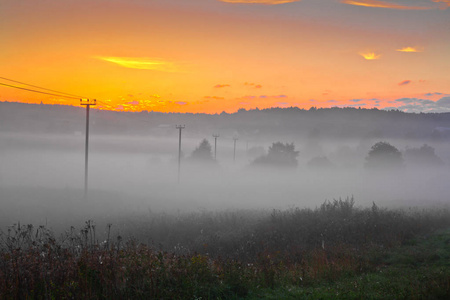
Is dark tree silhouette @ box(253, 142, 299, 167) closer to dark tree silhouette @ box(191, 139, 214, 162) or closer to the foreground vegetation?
dark tree silhouette @ box(191, 139, 214, 162)

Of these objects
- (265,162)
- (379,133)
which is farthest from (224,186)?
(379,133)

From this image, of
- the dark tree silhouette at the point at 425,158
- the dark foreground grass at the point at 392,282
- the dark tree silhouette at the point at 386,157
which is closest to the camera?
the dark foreground grass at the point at 392,282

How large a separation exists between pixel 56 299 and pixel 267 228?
1378 cm

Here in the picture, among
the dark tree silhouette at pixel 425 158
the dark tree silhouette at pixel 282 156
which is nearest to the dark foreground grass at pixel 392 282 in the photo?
the dark tree silhouette at pixel 282 156

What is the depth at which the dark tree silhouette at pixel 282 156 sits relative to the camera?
86100mm

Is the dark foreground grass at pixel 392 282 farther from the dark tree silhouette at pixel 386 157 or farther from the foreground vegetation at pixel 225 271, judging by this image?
the dark tree silhouette at pixel 386 157

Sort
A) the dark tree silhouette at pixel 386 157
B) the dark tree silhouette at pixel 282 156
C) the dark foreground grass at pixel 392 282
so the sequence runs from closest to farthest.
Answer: the dark foreground grass at pixel 392 282
the dark tree silhouette at pixel 386 157
the dark tree silhouette at pixel 282 156

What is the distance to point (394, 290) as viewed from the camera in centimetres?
812

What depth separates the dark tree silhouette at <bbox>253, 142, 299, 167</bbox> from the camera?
282 feet

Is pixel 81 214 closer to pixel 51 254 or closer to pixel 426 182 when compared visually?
pixel 51 254

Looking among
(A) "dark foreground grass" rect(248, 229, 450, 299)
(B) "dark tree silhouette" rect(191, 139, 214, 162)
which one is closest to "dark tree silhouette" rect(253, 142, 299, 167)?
(B) "dark tree silhouette" rect(191, 139, 214, 162)

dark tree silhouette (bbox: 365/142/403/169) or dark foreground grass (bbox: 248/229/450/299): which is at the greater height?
dark tree silhouette (bbox: 365/142/403/169)

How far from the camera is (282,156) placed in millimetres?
87000

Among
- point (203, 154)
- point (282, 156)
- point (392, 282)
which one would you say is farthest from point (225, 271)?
point (282, 156)
